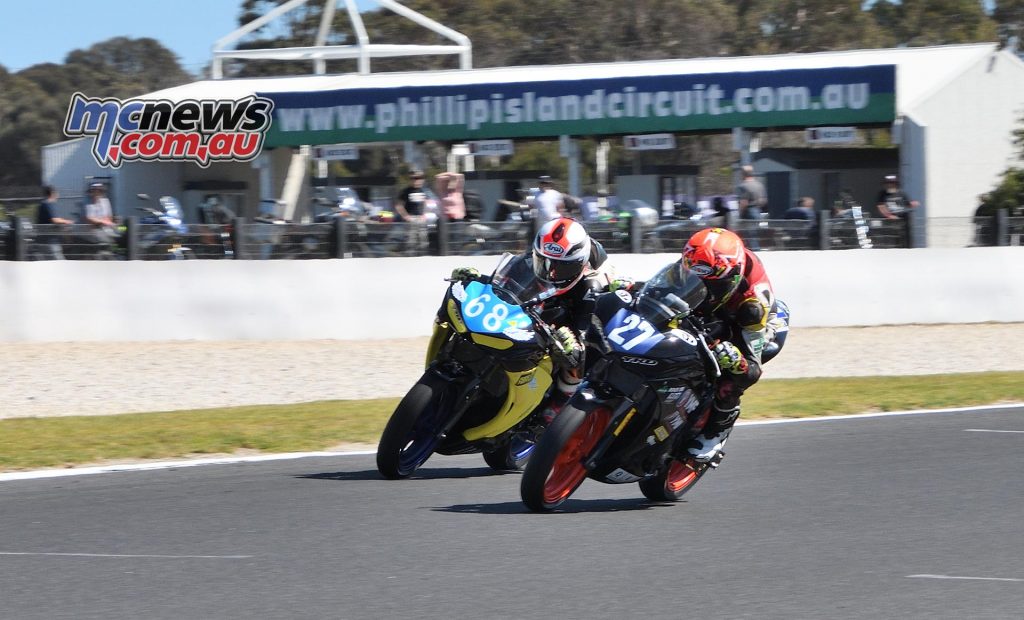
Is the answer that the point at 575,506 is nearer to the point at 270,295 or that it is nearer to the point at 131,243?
the point at 270,295

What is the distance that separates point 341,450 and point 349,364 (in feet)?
17.7

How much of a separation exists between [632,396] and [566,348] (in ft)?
3.28

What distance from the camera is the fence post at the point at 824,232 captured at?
738 inches

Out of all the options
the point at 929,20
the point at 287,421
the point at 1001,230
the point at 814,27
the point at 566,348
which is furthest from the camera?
the point at 929,20

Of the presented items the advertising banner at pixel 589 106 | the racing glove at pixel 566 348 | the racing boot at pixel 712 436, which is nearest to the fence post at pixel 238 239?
the racing glove at pixel 566 348

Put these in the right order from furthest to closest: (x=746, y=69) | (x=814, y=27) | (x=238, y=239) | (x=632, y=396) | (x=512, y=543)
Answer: (x=814, y=27), (x=746, y=69), (x=238, y=239), (x=632, y=396), (x=512, y=543)

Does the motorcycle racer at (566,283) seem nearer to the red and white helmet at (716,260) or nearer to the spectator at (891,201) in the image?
the red and white helmet at (716,260)

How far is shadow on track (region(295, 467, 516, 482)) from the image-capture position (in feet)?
28.0

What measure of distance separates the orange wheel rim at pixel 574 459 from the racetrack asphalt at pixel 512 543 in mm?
135

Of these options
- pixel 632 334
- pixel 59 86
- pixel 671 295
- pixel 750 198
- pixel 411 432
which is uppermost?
pixel 59 86

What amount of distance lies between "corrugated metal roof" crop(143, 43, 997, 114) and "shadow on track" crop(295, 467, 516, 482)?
67.0 feet

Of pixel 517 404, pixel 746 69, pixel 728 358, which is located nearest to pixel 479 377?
pixel 517 404

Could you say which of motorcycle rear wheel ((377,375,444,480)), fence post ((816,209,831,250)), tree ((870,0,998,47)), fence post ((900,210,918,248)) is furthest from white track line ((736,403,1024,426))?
tree ((870,0,998,47))

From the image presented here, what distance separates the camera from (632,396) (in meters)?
6.95
